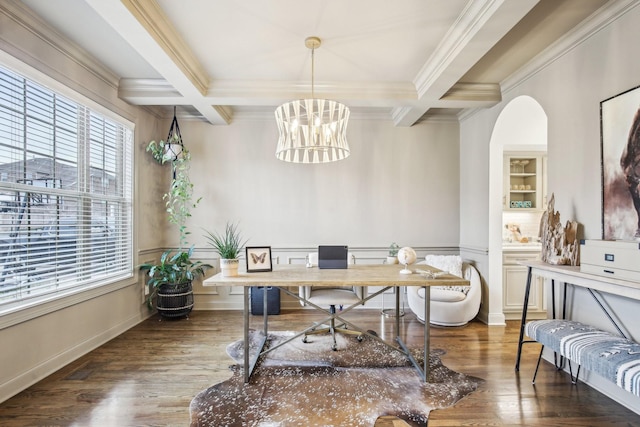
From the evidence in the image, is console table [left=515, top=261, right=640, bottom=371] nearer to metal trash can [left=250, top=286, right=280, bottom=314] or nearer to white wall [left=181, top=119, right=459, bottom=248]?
white wall [left=181, top=119, right=459, bottom=248]

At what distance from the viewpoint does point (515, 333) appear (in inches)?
140

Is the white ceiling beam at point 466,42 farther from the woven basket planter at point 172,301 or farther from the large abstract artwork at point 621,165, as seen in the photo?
the woven basket planter at point 172,301

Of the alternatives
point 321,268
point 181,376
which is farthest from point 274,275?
point 181,376

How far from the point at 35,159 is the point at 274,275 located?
205 cm

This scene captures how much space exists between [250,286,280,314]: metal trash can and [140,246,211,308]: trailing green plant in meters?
0.78

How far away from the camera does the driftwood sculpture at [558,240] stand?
249cm

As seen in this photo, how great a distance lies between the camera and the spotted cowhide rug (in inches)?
80.1

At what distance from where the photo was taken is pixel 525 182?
4738 mm

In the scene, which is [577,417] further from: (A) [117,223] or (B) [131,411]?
(A) [117,223]

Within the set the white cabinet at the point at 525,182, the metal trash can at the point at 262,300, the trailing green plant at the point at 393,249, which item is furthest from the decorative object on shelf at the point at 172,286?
the white cabinet at the point at 525,182

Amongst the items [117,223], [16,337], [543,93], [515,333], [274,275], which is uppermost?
[543,93]

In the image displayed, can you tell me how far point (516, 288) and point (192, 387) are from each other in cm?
375

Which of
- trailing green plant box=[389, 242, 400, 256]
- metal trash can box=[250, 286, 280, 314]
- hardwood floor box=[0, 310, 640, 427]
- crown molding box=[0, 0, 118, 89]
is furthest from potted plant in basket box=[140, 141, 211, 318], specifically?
trailing green plant box=[389, 242, 400, 256]

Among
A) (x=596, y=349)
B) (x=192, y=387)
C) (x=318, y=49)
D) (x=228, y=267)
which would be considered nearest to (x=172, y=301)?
(x=192, y=387)
